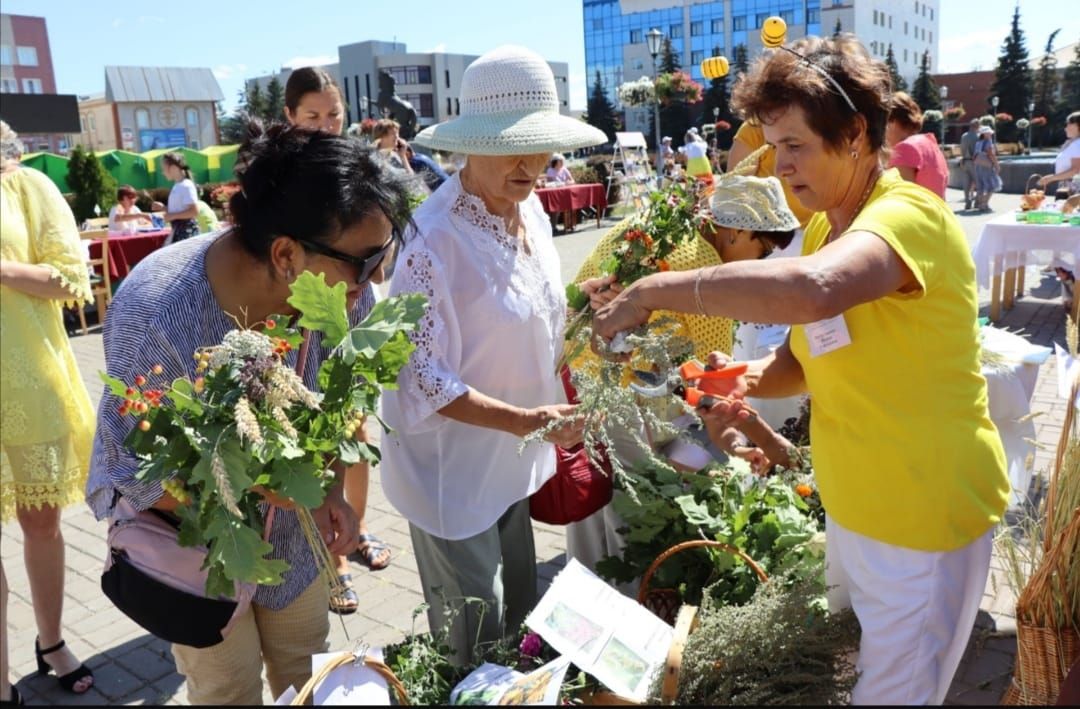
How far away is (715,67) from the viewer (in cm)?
243

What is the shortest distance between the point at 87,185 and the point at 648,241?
19706mm

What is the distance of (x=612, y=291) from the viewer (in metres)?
2.24

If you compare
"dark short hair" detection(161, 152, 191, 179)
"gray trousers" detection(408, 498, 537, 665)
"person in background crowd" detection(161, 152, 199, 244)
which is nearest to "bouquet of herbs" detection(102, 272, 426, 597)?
"gray trousers" detection(408, 498, 537, 665)

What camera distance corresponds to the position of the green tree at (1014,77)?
5200 centimetres

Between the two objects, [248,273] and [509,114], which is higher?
[509,114]

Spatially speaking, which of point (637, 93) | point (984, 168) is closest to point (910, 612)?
point (984, 168)

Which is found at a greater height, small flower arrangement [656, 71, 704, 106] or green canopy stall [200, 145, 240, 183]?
small flower arrangement [656, 71, 704, 106]

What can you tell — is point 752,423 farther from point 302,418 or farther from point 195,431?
point 195,431

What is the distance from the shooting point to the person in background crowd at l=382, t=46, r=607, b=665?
201cm

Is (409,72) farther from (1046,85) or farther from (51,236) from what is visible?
(51,236)

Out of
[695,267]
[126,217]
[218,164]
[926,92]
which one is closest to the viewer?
[695,267]

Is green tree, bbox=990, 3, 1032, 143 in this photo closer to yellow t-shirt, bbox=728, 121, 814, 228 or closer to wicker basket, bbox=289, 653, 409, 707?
yellow t-shirt, bbox=728, 121, 814, 228

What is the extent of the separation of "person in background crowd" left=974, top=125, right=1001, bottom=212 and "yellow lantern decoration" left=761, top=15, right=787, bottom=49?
1588 centimetres

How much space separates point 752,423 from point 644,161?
6.08 ft
